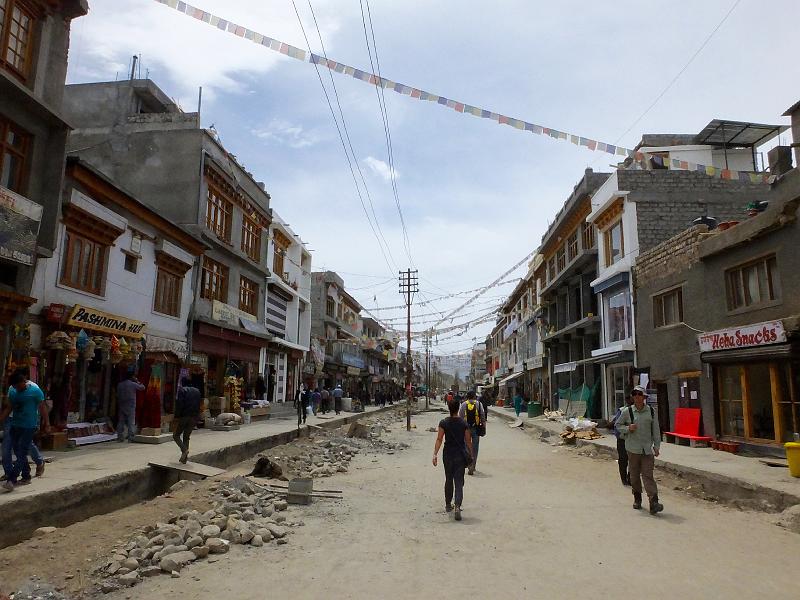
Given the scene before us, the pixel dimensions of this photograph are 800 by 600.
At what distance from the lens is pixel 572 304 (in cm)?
3209

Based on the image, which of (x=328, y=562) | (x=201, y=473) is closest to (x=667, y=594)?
(x=328, y=562)

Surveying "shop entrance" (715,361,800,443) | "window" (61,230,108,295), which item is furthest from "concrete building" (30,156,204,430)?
"shop entrance" (715,361,800,443)

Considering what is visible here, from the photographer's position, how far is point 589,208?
90.5ft

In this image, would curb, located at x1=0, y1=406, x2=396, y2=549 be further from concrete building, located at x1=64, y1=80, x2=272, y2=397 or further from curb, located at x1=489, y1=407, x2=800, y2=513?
concrete building, located at x1=64, y1=80, x2=272, y2=397

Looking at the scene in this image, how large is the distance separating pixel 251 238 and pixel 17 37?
16.2 metres

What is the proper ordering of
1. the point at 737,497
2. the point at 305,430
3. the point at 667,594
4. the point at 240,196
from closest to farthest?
the point at 667,594, the point at 737,497, the point at 305,430, the point at 240,196

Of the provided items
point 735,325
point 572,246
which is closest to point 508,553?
point 735,325

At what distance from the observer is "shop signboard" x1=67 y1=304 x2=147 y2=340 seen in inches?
504

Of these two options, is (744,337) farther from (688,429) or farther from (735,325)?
(688,429)

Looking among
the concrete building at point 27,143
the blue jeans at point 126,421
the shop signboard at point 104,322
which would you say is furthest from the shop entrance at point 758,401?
the concrete building at point 27,143

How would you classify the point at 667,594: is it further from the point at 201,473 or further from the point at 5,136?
the point at 5,136

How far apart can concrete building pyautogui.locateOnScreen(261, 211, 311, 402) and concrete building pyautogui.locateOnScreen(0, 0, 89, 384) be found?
1746 centimetres

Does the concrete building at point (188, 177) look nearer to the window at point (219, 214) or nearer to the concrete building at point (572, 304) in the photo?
the window at point (219, 214)

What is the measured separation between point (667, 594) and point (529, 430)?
78.7 feet
